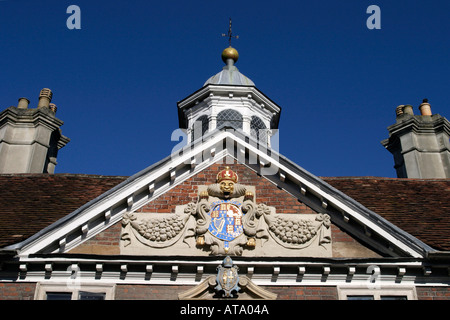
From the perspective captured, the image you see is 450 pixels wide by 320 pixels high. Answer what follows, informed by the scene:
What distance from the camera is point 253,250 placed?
10820 millimetres

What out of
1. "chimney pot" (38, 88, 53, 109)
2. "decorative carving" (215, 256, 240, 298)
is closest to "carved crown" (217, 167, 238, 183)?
"decorative carving" (215, 256, 240, 298)

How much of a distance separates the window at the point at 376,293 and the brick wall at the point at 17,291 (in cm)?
551

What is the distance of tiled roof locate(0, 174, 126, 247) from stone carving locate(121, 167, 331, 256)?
1.93m

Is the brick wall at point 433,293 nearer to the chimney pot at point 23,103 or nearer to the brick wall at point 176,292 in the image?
the brick wall at point 176,292

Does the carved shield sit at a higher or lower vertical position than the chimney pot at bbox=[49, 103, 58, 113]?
lower

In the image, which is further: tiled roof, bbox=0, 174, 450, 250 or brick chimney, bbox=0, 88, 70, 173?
brick chimney, bbox=0, 88, 70, 173

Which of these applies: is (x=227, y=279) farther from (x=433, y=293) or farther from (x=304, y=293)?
(x=433, y=293)

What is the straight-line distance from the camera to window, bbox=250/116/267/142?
16938mm

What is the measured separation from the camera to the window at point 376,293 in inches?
408

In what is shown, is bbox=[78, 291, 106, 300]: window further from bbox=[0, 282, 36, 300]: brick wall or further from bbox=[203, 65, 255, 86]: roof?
bbox=[203, 65, 255, 86]: roof

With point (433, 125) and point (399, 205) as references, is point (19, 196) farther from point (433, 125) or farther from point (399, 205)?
point (433, 125)

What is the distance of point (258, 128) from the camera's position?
56.1 feet
